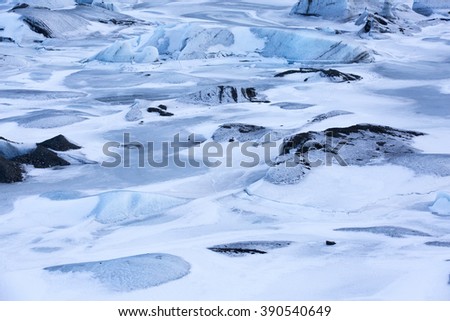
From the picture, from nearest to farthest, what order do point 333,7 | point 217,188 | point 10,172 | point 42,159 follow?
1. point 217,188
2. point 10,172
3. point 42,159
4. point 333,7

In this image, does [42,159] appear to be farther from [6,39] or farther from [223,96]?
[6,39]

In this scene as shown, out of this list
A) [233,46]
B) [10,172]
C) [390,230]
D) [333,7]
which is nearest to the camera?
[390,230]

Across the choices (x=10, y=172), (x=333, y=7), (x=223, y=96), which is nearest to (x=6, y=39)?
(x=223, y=96)

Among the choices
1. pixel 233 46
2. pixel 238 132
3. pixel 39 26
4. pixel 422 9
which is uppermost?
pixel 422 9

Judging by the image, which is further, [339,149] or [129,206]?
[339,149]

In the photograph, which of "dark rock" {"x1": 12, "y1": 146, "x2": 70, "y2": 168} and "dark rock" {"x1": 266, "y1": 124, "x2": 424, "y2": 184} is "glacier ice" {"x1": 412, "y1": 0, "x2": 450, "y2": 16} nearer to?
"dark rock" {"x1": 266, "y1": 124, "x2": 424, "y2": 184}

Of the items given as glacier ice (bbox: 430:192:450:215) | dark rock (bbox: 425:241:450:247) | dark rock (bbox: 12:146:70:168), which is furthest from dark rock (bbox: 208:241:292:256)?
dark rock (bbox: 12:146:70:168)

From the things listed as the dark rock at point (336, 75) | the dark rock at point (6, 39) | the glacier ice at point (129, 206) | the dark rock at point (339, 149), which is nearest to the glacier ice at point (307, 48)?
the dark rock at point (336, 75)

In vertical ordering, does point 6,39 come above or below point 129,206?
above

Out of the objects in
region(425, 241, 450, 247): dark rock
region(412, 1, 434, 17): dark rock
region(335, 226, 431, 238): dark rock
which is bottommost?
region(335, 226, 431, 238): dark rock
